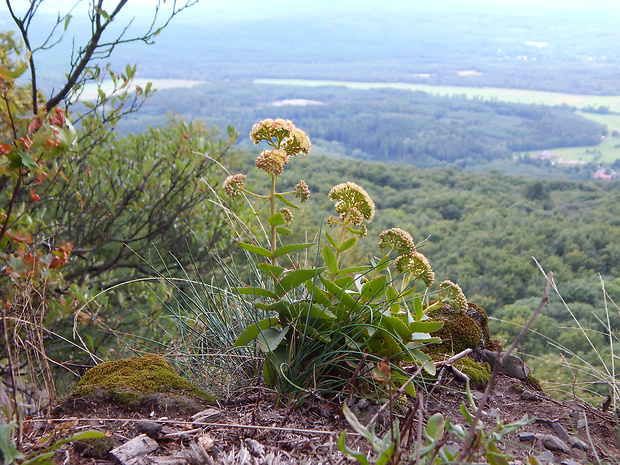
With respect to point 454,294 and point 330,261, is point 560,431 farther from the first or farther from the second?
point 330,261

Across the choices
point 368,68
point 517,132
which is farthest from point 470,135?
point 368,68

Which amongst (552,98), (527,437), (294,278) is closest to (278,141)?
(294,278)

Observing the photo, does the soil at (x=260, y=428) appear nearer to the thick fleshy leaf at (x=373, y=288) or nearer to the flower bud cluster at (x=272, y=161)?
the thick fleshy leaf at (x=373, y=288)

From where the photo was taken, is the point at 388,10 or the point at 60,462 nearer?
the point at 60,462

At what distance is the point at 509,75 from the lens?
60094 millimetres

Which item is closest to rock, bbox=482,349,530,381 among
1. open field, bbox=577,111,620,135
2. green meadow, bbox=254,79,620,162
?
green meadow, bbox=254,79,620,162

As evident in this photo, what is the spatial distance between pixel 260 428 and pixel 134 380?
2.05 feet

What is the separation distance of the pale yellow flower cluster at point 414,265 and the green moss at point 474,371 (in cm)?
51

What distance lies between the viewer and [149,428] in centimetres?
158

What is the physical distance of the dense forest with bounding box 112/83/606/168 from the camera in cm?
3475

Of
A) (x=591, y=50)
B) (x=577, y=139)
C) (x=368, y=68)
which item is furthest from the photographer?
(x=368, y=68)

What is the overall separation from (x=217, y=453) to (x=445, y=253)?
1119 cm

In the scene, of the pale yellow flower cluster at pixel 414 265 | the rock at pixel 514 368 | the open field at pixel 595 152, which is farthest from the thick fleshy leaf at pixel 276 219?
the open field at pixel 595 152

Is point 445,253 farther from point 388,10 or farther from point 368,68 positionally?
point 388,10
